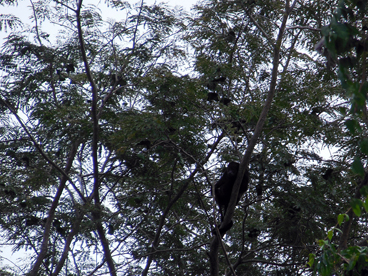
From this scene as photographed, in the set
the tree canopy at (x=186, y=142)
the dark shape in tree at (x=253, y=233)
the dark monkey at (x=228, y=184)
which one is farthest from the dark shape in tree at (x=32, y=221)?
the dark shape in tree at (x=253, y=233)

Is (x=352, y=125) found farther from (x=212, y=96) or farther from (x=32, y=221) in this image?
(x=32, y=221)

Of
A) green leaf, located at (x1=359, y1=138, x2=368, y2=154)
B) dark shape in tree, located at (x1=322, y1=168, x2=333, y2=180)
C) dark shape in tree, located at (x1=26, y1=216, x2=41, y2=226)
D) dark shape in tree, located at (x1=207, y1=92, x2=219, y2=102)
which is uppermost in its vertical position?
dark shape in tree, located at (x1=207, y1=92, x2=219, y2=102)

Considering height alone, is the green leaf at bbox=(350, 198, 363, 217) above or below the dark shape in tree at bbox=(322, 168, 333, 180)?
below

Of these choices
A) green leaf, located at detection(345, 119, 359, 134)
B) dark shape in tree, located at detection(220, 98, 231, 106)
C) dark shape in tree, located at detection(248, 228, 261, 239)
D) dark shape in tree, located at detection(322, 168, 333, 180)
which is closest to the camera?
green leaf, located at detection(345, 119, 359, 134)

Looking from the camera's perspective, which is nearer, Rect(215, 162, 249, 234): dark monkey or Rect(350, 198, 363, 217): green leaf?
Rect(350, 198, 363, 217): green leaf

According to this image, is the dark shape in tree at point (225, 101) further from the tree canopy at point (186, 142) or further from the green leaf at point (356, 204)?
the green leaf at point (356, 204)

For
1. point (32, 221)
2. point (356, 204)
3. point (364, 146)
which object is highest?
point (32, 221)

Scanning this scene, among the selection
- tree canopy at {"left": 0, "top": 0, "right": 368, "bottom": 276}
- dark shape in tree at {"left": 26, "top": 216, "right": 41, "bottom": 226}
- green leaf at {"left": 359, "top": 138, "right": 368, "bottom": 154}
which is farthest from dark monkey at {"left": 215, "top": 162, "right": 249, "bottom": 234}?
green leaf at {"left": 359, "top": 138, "right": 368, "bottom": 154}

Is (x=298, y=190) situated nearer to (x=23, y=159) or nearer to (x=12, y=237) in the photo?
(x=23, y=159)

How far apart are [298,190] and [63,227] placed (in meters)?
4.50

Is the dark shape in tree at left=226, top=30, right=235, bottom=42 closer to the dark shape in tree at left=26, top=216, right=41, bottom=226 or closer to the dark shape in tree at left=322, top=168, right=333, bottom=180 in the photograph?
the dark shape in tree at left=322, top=168, right=333, bottom=180

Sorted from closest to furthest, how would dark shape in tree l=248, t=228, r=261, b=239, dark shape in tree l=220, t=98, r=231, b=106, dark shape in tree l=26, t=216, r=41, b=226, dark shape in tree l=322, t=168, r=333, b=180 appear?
dark shape in tree l=322, t=168, r=333, b=180
dark shape in tree l=220, t=98, r=231, b=106
dark shape in tree l=248, t=228, r=261, b=239
dark shape in tree l=26, t=216, r=41, b=226

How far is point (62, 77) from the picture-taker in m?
7.77

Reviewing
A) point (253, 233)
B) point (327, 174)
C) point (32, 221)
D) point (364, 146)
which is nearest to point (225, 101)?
point (327, 174)
